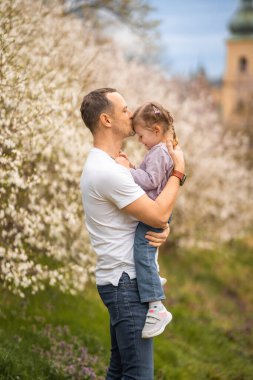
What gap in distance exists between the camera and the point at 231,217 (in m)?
14.4

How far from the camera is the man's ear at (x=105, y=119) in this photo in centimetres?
339

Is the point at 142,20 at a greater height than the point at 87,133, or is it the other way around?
the point at 142,20

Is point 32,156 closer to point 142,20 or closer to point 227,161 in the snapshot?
point 142,20

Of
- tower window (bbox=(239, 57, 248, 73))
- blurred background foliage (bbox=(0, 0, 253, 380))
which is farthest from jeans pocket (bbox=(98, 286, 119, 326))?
tower window (bbox=(239, 57, 248, 73))

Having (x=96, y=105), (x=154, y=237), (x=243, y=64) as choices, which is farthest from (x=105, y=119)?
(x=243, y=64)

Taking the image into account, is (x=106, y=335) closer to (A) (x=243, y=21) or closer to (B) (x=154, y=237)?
(B) (x=154, y=237)

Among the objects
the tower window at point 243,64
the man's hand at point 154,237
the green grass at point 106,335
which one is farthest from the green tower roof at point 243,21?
the man's hand at point 154,237

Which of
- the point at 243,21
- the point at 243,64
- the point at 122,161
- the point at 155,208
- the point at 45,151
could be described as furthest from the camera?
the point at 243,64

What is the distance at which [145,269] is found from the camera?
3266 millimetres

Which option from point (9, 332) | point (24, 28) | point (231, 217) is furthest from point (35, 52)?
point (231, 217)

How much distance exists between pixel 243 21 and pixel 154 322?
8429 centimetres

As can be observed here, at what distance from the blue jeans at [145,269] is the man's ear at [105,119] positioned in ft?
2.10

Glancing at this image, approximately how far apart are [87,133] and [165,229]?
3.65 metres

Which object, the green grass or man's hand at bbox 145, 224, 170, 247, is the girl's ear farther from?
the green grass
